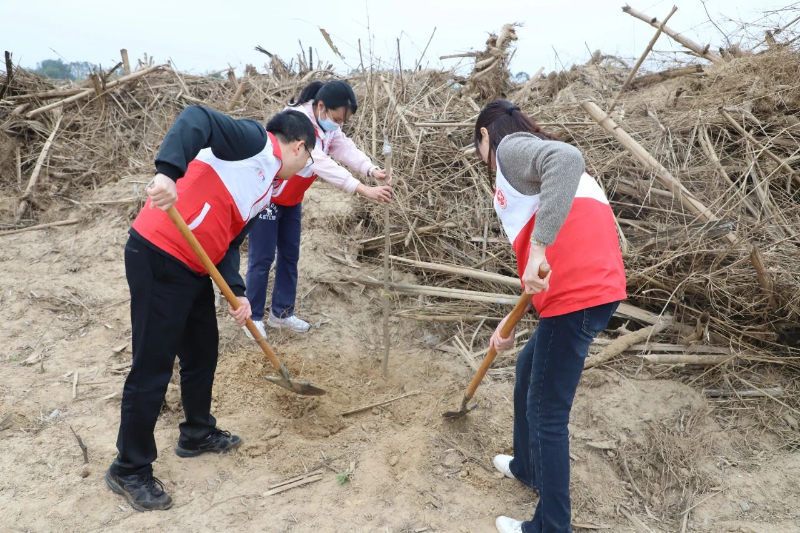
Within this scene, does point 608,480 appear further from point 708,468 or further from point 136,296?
point 136,296

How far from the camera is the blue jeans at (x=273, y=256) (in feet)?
13.1

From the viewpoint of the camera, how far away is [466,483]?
2.89 m

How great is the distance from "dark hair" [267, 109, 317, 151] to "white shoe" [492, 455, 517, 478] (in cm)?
191

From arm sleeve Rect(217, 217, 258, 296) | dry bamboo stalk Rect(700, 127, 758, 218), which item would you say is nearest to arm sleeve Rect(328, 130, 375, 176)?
arm sleeve Rect(217, 217, 258, 296)

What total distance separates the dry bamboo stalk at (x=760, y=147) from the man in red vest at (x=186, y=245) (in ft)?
11.2

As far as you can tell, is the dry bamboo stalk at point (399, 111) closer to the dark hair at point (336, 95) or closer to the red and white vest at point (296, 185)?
the red and white vest at point (296, 185)

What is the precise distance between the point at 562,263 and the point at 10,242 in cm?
594

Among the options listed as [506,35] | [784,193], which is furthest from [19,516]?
[506,35]

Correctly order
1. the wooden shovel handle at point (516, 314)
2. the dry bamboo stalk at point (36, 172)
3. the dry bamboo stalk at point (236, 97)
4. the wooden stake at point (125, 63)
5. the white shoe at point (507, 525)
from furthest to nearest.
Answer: the wooden stake at point (125, 63) < the dry bamboo stalk at point (236, 97) < the dry bamboo stalk at point (36, 172) < the white shoe at point (507, 525) < the wooden shovel handle at point (516, 314)

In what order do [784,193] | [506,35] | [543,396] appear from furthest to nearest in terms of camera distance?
[506,35]
[784,193]
[543,396]

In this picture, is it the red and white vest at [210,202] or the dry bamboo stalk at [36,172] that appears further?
the dry bamboo stalk at [36,172]

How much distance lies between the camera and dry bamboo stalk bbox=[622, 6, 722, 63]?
18.8 ft

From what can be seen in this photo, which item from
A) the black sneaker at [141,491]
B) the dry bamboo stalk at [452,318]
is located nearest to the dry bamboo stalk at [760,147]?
the dry bamboo stalk at [452,318]

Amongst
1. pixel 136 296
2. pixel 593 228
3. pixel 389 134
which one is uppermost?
pixel 389 134
